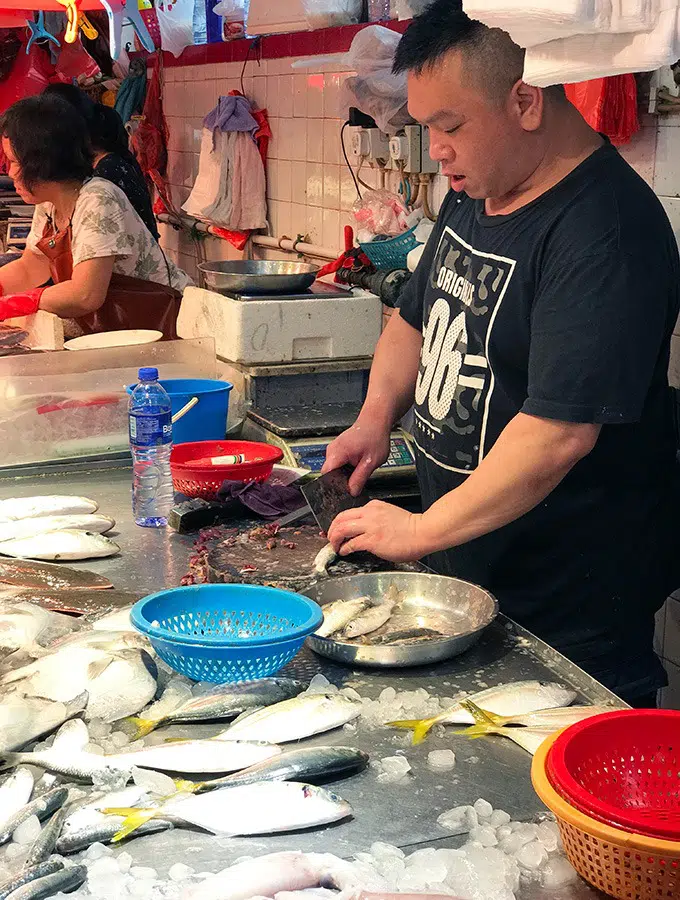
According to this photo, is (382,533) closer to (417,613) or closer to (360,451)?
(417,613)

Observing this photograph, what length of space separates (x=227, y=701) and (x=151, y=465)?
3.82 feet

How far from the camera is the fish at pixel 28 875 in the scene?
1.48 m

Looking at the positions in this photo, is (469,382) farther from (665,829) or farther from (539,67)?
(665,829)

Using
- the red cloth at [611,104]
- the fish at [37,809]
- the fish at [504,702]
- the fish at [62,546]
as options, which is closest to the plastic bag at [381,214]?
the red cloth at [611,104]

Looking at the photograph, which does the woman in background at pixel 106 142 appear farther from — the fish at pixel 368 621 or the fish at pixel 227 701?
the fish at pixel 227 701

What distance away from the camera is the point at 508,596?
279 cm

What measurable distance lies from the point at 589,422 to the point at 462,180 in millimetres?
708

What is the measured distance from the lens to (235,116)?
24.2 feet

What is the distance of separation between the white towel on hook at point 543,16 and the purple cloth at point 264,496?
1.33m

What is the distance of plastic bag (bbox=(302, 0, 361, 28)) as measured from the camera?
5691mm

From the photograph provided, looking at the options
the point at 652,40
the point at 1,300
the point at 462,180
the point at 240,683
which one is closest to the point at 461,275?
the point at 462,180

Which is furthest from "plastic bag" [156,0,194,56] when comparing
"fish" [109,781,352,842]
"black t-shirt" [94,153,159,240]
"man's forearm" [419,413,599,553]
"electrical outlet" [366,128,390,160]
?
"fish" [109,781,352,842]

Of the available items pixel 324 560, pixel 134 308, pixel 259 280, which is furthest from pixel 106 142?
pixel 324 560

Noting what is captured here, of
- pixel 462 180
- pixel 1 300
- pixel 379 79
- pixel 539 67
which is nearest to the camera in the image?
pixel 539 67
